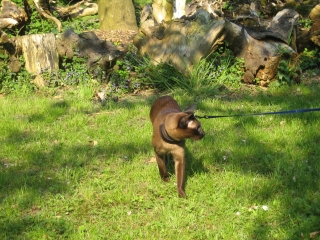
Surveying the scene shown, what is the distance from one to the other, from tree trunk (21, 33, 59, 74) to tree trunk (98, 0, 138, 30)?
13.2 feet

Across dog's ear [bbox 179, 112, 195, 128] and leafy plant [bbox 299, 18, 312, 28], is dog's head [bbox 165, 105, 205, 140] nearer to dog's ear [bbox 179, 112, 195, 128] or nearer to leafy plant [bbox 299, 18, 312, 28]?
dog's ear [bbox 179, 112, 195, 128]

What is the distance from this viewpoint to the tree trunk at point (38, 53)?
9328mm

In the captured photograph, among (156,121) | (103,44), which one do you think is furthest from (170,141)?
(103,44)

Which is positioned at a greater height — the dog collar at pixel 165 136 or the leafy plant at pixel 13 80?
the dog collar at pixel 165 136

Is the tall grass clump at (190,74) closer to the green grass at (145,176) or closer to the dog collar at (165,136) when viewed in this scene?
the green grass at (145,176)

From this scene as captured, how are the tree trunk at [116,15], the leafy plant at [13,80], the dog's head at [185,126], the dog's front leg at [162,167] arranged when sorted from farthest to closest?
the tree trunk at [116,15] → the leafy plant at [13,80] → the dog's front leg at [162,167] → the dog's head at [185,126]

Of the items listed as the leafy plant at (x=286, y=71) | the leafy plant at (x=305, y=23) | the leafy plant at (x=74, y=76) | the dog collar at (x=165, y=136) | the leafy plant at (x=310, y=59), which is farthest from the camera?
the leafy plant at (x=305, y=23)

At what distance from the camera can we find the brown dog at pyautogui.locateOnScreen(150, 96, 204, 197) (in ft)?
16.0

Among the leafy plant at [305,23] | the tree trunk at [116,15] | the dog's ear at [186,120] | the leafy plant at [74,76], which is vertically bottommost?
the tree trunk at [116,15]

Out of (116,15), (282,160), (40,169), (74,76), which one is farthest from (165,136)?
(116,15)

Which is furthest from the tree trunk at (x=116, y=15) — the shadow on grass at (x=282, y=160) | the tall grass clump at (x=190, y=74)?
the shadow on grass at (x=282, y=160)

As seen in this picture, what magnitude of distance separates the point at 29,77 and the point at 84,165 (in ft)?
12.2

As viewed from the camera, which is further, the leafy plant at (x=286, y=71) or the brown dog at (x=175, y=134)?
the leafy plant at (x=286, y=71)

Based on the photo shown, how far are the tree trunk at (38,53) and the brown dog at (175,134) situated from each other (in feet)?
13.7
